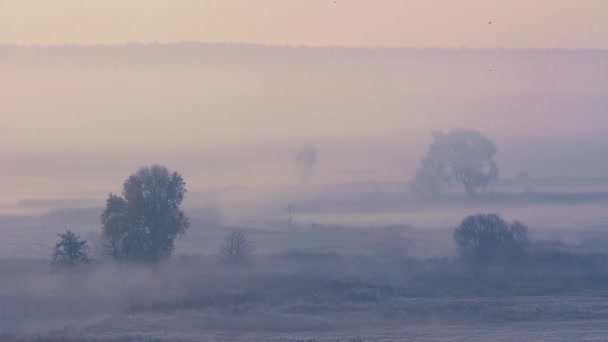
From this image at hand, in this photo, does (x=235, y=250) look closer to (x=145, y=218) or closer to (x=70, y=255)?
(x=145, y=218)

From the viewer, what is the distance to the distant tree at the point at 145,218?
230ft

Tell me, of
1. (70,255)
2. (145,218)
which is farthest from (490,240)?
(70,255)

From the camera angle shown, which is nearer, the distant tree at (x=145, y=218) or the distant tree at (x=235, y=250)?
the distant tree at (x=145, y=218)

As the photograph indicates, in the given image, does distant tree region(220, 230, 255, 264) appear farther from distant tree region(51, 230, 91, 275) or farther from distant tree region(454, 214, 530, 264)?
distant tree region(454, 214, 530, 264)

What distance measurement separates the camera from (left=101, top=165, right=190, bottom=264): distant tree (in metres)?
70.2

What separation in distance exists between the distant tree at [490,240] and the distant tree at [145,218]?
18.7 metres

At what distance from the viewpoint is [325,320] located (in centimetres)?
4966

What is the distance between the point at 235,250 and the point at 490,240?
16753 millimetres

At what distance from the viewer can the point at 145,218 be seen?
234 ft

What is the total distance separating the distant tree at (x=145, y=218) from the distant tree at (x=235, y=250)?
4.06 metres

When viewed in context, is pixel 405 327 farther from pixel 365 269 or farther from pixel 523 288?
pixel 365 269

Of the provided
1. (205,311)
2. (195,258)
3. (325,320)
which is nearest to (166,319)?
(205,311)

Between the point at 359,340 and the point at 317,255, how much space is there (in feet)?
119

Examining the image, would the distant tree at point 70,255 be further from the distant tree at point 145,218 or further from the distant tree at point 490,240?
the distant tree at point 490,240
